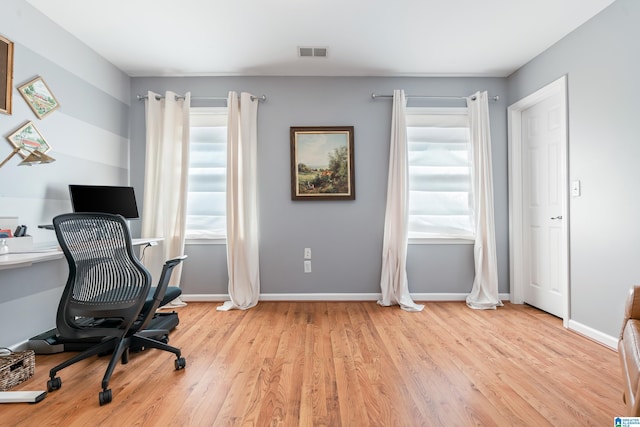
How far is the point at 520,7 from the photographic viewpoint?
253 cm

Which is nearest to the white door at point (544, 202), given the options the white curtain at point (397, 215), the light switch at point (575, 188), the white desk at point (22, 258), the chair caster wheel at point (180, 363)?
the light switch at point (575, 188)

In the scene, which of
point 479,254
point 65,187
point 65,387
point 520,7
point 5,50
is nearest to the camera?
point 65,387

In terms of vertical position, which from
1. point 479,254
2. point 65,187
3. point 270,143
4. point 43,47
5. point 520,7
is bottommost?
point 479,254

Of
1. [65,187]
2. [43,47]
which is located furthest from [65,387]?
[43,47]

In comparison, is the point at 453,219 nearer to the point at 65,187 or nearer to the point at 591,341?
the point at 591,341

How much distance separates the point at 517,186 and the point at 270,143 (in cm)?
277

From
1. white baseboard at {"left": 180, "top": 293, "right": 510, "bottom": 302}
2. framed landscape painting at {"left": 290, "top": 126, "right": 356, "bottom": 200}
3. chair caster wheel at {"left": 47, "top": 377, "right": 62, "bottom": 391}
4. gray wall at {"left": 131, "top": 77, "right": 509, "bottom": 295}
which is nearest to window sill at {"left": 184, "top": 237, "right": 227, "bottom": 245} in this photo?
gray wall at {"left": 131, "top": 77, "right": 509, "bottom": 295}

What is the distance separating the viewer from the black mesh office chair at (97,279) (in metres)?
1.84

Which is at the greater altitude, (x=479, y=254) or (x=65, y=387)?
(x=479, y=254)

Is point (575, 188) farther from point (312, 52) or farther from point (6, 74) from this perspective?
point (6, 74)

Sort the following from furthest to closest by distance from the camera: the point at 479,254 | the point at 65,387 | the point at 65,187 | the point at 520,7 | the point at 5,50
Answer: the point at 479,254
the point at 65,187
the point at 520,7
the point at 5,50
the point at 65,387

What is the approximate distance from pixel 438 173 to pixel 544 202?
106 centimetres

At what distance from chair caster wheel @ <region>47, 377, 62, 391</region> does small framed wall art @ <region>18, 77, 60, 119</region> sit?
1909mm

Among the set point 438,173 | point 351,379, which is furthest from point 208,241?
point 438,173
